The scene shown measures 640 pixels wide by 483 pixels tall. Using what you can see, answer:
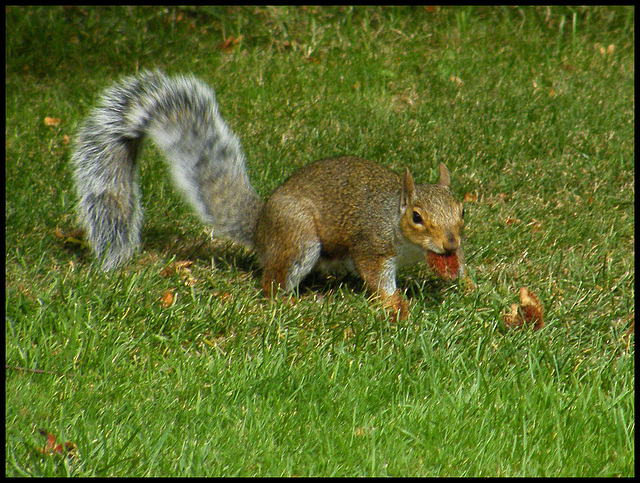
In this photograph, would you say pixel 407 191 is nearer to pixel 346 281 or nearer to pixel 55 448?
pixel 346 281

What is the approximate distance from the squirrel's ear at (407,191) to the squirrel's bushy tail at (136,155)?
2.29ft

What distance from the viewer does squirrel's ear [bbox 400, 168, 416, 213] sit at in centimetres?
320

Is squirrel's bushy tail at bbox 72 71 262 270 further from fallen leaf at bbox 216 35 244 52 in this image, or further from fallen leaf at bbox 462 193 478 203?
fallen leaf at bbox 216 35 244 52

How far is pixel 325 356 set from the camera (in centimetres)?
276

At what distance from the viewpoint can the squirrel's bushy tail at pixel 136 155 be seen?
341cm

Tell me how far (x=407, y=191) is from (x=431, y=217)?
185 mm

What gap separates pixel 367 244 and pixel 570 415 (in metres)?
1.18

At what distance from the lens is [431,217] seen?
3096 millimetres

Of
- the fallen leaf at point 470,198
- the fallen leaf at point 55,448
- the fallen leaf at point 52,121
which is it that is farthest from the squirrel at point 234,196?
the fallen leaf at point 52,121

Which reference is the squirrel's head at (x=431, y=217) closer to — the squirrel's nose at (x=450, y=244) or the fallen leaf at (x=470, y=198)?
the squirrel's nose at (x=450, y=244)

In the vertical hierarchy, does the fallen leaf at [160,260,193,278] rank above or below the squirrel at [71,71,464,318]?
below

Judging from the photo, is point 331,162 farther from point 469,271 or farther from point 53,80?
point 53,80

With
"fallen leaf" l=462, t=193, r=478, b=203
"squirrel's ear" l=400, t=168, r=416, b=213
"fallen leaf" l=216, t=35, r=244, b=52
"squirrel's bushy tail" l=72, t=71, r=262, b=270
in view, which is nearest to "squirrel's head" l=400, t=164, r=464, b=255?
"squirrel's ear" l=400, t=168, r=416, b=213

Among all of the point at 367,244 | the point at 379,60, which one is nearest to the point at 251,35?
the point at 379,60
